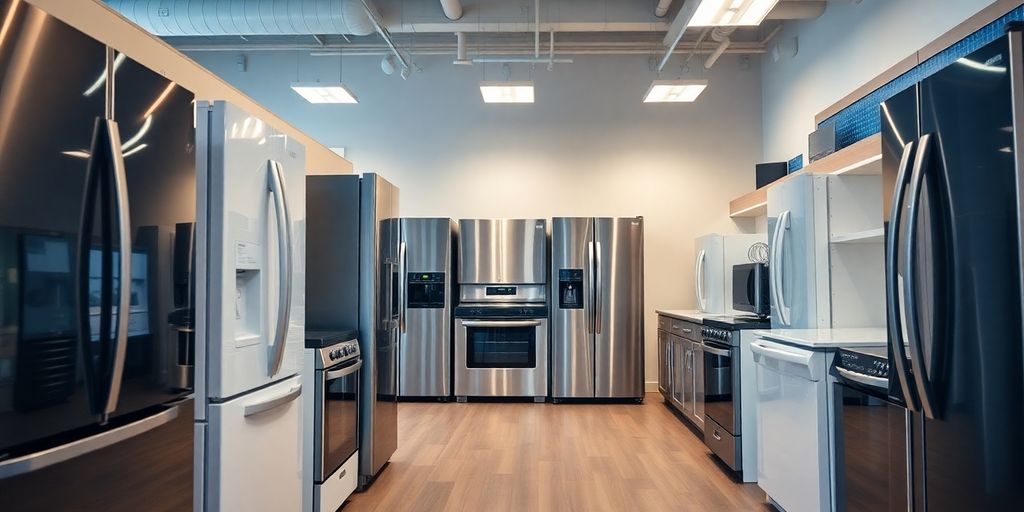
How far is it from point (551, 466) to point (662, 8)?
13.3 ft

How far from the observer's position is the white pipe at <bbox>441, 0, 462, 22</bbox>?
480 cm

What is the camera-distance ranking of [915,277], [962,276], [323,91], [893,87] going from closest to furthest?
[962,276], [915,277], [893,87], [323,91]

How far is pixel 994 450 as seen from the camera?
1.36m

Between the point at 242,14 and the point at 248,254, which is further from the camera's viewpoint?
the point at 242,14

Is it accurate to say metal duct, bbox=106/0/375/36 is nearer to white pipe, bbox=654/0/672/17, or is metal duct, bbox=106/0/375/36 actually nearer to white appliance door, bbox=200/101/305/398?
white pipe, bbox=654/0/672/17

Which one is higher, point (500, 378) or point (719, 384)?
point (719, 384)

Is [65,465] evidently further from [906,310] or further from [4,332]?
[906,310]

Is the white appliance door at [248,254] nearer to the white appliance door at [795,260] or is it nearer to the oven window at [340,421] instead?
the oven window at [340,421]

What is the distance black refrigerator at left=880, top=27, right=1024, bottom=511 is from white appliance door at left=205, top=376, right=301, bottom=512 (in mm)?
2053

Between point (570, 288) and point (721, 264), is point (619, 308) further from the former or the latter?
point (721, 264)

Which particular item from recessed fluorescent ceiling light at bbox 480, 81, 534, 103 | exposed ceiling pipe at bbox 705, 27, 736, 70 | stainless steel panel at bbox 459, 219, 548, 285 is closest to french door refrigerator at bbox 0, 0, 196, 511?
recessed fluorescent ceiling light at bbox 480, 81, 534, 103

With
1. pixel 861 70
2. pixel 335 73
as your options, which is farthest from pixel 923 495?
pixel 335 73

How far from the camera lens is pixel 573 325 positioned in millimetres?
5570

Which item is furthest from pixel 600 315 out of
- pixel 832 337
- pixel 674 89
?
pixel 832 337
